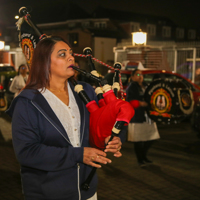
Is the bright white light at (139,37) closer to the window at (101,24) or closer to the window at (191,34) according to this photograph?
the window at (101,24)

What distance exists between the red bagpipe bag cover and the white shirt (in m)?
0.11

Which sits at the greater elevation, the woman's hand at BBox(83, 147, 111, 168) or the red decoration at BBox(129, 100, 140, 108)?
the woman's hand at BBox(83, 147, 111, 168)

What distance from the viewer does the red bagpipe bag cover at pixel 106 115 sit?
6.56 ft

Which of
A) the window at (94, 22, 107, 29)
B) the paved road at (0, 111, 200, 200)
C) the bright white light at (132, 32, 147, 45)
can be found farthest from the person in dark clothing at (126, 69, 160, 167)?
the window at (94, 22, 107, 29)

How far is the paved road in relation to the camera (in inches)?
188

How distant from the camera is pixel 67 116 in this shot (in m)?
2.16

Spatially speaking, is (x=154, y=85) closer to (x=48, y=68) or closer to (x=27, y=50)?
(x=27, y=50)

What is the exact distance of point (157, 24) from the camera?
203 feet

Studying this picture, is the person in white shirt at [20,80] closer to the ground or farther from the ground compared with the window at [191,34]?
closer to the ground

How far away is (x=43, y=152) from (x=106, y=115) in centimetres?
46

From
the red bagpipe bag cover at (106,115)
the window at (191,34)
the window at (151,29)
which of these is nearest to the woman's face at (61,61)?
the red bagpipe bag cover at (106,115)

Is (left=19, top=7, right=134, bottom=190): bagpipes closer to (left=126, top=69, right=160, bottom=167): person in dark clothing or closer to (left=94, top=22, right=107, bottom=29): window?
(left=126, top=69, right=160, bottom=167): person in dark clothing

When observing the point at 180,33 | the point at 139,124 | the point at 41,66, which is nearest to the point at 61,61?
the point at 41,66

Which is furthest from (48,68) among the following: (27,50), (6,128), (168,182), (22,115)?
(6,128)
